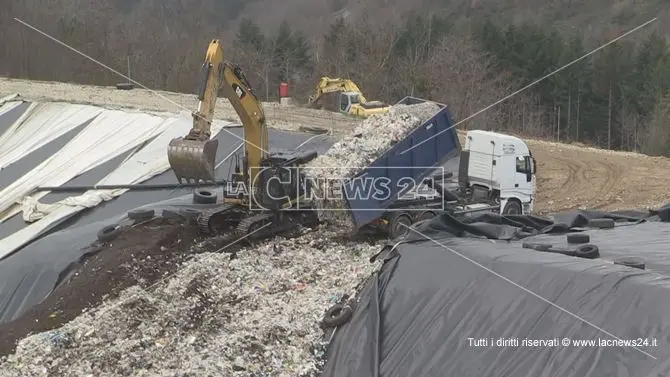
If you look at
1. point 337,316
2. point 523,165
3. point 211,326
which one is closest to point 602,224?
point 337,316

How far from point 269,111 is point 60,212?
1668 centimetres

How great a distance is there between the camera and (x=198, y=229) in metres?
13.6

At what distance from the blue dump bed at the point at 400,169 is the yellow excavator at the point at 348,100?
16.4m

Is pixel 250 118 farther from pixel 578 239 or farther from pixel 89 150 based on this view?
pixel 89 150

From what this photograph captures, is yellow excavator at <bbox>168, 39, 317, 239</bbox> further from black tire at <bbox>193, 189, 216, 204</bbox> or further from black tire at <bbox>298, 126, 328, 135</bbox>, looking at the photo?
black tire at <bbox>298, 126, 328, 135</bbox>

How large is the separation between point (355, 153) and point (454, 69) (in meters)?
34.6

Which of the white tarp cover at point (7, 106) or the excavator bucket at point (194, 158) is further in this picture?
→ the white tarp cover at point (7, 106)

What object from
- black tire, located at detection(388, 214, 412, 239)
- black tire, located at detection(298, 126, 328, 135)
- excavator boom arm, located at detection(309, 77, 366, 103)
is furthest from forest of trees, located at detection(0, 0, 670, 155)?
black tire, located at detection(388, 214, 412, 239)

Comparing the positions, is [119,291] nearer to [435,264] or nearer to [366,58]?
[435,264]

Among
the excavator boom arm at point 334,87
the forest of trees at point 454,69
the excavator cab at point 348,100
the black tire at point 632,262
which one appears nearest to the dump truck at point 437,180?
the black tire at point 632,262

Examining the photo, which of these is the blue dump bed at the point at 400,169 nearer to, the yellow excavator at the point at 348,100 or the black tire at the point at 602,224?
the black tire at the point at 602,224

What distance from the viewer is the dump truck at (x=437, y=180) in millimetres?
12773

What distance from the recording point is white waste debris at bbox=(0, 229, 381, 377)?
28.5ft

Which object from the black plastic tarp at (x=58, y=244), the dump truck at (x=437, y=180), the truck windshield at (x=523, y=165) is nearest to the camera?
the black plastic tarp at (x=58, y=244)
